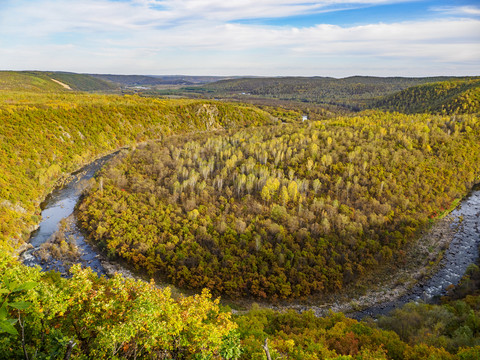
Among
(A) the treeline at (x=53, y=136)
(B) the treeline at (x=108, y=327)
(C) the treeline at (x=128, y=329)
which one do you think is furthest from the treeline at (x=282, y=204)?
(B) the treeline at (x=108, y=327)

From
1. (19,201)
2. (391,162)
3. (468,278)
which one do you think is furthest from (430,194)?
(19,201)

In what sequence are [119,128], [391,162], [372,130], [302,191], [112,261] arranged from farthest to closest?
[119,128], [372,130], [391,162], [302,191], [112,261]

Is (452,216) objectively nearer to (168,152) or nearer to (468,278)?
(468,278)

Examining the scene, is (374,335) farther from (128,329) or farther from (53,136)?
(53,136)

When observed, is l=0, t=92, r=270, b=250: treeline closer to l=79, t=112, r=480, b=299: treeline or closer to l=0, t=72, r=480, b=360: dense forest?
l=0, t=72, r=480, b=360: dense forest

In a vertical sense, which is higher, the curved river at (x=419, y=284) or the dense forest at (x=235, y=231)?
the dense forest at (x=235, y=231)

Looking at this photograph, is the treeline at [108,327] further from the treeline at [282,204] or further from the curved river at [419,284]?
the curved river at [419,284]

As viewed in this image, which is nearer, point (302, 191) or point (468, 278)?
point (468, 278)

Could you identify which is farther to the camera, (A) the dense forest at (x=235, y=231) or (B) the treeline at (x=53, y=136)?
(B) the treeline at (x=53, y=136)
